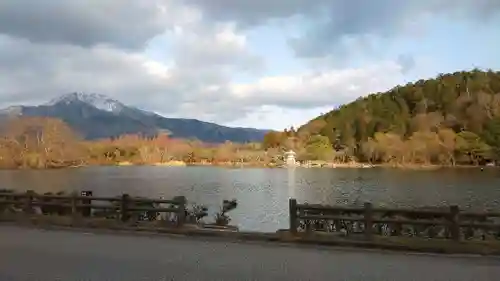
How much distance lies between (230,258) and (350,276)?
8.09 feet

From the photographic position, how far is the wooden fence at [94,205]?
504 inches

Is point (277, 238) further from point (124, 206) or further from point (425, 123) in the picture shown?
point (425, 123)

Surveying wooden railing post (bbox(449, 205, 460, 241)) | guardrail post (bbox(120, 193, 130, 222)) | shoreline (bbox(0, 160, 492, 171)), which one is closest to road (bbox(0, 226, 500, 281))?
wooden railing post (bbox(449, 205, 460, 241))

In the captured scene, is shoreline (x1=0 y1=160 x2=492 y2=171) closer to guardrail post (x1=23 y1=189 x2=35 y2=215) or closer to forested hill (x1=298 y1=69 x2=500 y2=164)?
forested hill (x1=298 y1=69 x2=500 y2=164)

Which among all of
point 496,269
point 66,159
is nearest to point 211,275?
point 496,269

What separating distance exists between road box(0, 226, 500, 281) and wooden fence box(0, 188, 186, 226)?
4.51ft

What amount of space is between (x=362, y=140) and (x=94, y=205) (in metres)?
124

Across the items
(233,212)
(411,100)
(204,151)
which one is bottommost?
(233,212)

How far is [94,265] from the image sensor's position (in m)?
8.91

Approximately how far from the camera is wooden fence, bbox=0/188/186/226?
12805 mm

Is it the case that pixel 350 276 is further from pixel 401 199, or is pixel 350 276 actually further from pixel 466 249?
pixel 401 199

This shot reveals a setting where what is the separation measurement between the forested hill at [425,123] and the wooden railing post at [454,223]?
89007 mm

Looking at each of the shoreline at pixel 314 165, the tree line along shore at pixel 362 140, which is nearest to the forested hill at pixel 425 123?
the tree line along shore at pixel 362 140

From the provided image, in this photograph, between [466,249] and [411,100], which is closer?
[466,249]
